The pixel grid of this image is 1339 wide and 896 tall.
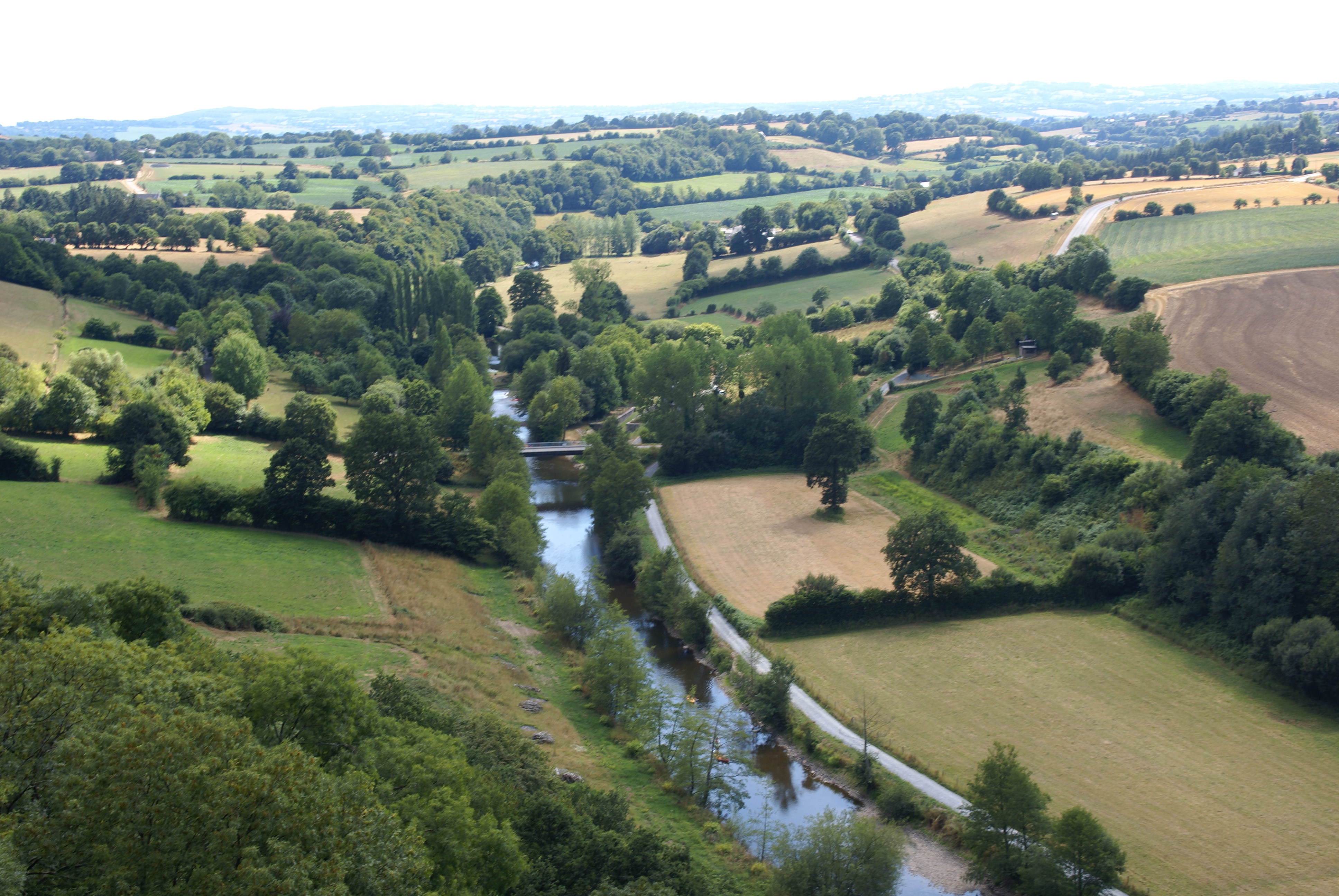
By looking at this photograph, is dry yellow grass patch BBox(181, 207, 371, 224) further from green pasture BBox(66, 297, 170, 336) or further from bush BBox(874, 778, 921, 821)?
bush BBox(874, 778, 921, 821)

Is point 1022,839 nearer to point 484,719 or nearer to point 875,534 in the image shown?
point 484,719

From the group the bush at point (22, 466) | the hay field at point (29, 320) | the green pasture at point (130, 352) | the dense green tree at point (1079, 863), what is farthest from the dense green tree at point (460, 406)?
the dense green tree at point (1079, 863)

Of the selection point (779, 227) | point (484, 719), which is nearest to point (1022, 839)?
point (484, 719)

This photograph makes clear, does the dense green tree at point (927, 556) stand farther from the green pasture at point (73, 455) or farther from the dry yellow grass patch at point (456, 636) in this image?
the green pasture at point (73, 455)

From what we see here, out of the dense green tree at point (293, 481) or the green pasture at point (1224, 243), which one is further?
the green pasture at point (1224, 243)

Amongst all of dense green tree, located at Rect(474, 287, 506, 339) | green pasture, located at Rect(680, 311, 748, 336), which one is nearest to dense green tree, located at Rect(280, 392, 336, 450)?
dense green tree, located at Rect(474, 287, 506, 339)

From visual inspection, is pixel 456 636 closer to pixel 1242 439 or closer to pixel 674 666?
pixel 674 666
